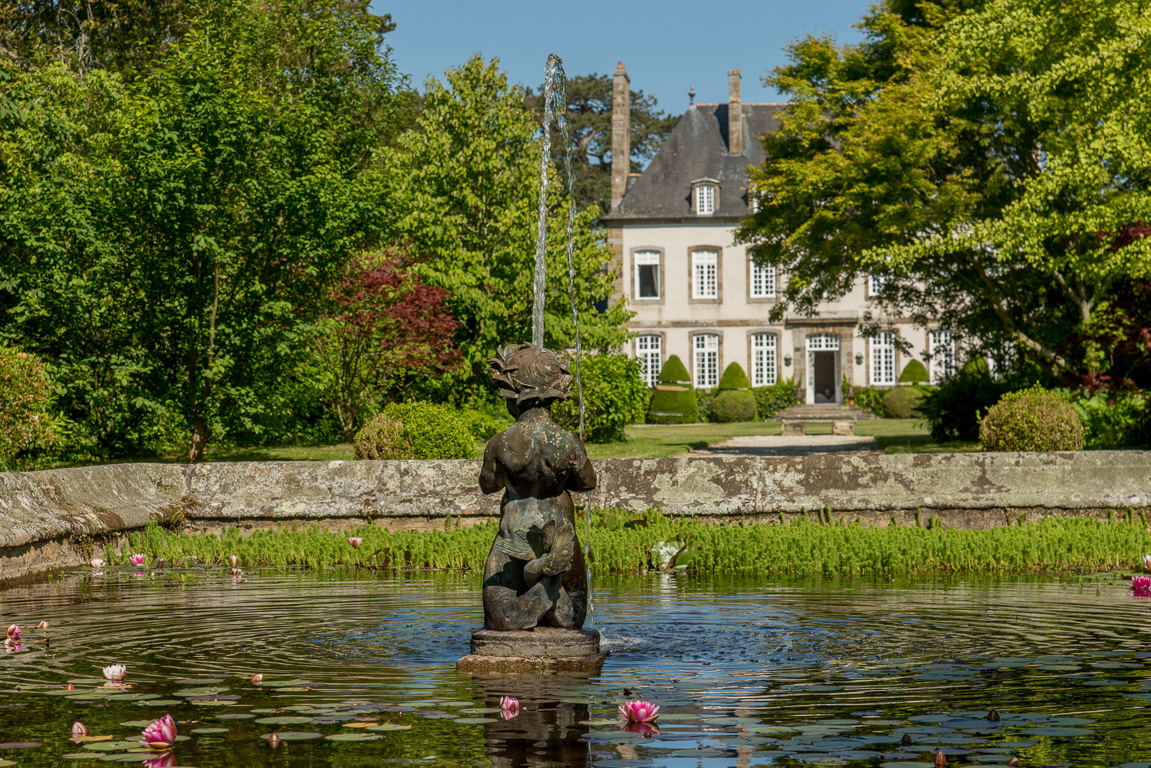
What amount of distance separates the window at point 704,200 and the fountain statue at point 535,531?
48.4m

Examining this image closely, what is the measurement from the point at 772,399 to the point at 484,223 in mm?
23889

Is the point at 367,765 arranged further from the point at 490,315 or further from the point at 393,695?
the point at 490,315

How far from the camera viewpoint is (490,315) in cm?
2639

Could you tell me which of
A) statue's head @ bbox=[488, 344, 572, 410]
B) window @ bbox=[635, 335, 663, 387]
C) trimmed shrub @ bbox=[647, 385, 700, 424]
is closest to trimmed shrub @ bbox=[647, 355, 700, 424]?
trimmed shrub @ bbox=[647, 385, 700, 424]

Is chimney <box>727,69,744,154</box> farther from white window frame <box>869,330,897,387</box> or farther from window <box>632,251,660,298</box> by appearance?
white window frame <box>869,330,897,387</box>

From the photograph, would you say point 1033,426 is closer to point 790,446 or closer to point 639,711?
point 790,446

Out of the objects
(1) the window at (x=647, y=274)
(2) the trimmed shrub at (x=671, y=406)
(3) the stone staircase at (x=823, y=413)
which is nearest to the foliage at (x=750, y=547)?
(3) the stone staircase at (x=823, y=413)

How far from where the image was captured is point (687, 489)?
10609 millimetres

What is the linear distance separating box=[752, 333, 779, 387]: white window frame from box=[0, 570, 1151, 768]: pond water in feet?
151

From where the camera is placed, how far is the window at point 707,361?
54.1 meters

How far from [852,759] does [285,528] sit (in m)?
7.76

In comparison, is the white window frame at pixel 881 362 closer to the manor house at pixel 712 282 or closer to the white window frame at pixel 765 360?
the manor house at pixel 712 282

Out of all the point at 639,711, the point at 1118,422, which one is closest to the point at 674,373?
the point at 1118,422

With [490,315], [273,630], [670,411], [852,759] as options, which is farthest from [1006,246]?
[670,411]
